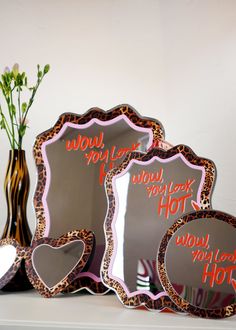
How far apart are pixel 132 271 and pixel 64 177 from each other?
0.34m

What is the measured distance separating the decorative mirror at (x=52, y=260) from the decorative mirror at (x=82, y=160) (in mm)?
75

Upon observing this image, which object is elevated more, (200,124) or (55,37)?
(55,37)

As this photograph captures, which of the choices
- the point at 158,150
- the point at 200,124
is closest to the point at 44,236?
the point at 158,150

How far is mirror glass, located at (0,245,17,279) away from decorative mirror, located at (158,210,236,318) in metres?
0.40

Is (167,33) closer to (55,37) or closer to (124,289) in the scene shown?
(55,37)

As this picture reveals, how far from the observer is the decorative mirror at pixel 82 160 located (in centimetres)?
129

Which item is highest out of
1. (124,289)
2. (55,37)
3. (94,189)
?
(55,37)

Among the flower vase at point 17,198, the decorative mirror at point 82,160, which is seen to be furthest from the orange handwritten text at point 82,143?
the flower vase at point 17,198

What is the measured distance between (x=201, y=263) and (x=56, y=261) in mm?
365

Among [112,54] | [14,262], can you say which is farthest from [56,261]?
[112,54]

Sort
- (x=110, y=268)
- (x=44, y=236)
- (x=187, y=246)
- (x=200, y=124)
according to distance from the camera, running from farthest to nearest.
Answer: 1. (x=200, y=124)
2. (x=44, y=236)
3. (x=110, y=268)
4. (x=187, y=246)

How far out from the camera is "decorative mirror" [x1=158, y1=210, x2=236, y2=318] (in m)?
0.98

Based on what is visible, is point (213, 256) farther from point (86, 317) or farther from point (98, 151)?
point (98, 151)

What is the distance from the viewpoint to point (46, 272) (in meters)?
1.17
